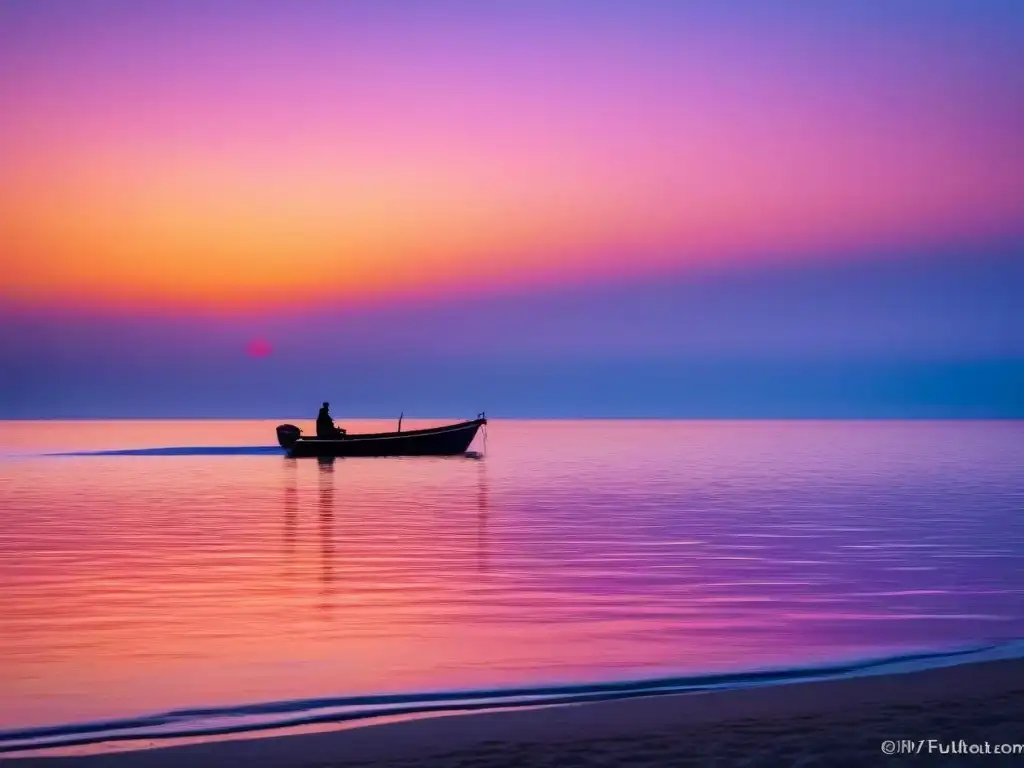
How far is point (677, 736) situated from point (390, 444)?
258ft

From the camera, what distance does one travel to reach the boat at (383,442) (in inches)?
3371

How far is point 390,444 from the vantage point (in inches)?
3509

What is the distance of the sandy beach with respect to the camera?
1045 centimetres

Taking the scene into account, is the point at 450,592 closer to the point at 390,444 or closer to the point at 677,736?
the point at 677,736

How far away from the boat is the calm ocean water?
32090 mm

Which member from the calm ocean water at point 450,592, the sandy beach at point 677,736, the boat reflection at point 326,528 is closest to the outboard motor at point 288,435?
the boat reflection at point 326,528

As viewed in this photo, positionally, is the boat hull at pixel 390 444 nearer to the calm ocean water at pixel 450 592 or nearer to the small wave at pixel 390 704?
the calm ocean water at pixel 450 592

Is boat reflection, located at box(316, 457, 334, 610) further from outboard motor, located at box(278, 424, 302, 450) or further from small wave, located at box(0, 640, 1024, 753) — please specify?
outboard motor, located at box(278, 424, 302, 450)

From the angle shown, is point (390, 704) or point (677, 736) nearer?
point (677, 736)

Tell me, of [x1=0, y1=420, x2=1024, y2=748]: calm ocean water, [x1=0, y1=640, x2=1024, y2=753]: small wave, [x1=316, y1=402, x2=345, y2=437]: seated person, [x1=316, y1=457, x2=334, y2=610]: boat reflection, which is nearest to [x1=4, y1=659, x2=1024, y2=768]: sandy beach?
[x1=0, y1=640, x2=1024, y2=753]: small wave

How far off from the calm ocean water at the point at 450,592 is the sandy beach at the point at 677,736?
1.48 meters

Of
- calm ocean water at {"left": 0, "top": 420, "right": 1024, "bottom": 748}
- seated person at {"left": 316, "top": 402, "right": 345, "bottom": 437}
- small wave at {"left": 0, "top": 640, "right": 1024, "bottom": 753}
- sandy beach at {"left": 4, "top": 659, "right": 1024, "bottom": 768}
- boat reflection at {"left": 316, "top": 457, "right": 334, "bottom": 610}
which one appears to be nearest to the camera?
sandy beach at {"left": 4, "top": 659, "right": 1024, "bottom": 768}

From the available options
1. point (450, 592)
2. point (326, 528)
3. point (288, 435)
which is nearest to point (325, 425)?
point (288, 435)

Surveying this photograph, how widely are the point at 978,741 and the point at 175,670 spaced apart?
9.76m
